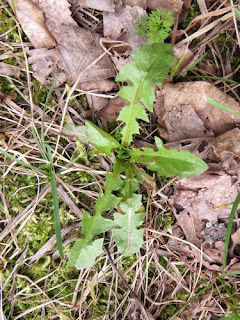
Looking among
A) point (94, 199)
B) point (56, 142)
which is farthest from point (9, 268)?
point (56, 142)

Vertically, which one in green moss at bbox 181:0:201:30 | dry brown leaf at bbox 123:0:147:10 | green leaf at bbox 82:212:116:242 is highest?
dry brown leaf at bbox 123:0:147:10

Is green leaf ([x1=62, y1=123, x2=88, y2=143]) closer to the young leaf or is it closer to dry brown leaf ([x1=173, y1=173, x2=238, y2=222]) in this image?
the young leaf

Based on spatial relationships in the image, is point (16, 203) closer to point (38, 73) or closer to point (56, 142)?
point (56, 142)

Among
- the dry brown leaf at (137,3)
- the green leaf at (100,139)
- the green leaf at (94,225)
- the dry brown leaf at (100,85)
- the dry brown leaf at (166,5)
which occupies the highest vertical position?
the dry brown leaf at (137,3)

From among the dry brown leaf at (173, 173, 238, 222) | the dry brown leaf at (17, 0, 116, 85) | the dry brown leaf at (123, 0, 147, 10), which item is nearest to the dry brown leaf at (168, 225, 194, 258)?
the dry brown leaf at (173, 173, 238, 222)

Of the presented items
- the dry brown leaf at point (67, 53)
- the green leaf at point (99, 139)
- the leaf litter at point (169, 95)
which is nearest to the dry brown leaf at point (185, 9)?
the leaf litter at point (169, 95)

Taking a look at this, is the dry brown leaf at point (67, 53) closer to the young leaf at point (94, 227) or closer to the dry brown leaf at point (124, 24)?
the dry brown leaf at point (124, 24)
